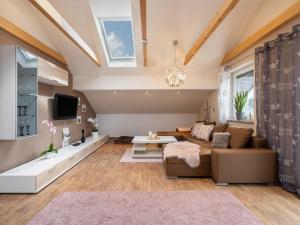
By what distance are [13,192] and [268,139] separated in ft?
13.9

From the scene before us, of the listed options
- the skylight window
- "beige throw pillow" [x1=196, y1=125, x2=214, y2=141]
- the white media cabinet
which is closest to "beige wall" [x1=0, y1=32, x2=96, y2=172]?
the white media cabinet

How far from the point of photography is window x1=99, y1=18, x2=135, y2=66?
5332 millimetres

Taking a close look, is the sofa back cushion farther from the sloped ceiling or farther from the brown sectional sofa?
the sloped ceiling

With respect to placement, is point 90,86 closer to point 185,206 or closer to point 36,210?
point 36,210

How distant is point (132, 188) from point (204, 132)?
319 centimetres

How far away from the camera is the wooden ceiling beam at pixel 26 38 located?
11.4ft

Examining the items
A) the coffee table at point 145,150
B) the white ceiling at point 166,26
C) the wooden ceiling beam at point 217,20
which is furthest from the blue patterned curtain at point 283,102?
the coffee table at point 145,150

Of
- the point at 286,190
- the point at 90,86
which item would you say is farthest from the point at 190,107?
the point at 286,190

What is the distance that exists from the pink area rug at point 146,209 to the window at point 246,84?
278 cm

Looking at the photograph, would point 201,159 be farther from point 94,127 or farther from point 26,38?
point 94,127

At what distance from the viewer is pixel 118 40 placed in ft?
19.2

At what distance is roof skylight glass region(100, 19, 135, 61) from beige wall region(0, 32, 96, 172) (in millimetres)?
1624

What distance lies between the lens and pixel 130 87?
6.80 metres

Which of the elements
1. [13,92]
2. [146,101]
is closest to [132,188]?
[13,92]
